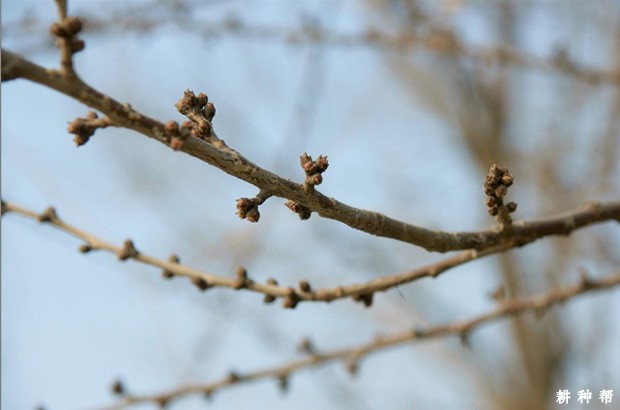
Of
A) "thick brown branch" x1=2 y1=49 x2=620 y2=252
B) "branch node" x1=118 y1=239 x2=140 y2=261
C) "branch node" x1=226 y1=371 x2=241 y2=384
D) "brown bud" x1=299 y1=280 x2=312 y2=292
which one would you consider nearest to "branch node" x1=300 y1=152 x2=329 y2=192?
"thick brown branch" x1=2 y1=49 x2=620 y2=252

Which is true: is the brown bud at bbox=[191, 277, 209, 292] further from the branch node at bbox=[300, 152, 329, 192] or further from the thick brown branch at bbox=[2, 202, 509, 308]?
the branch node at bbox=[300, 152, 329, 192]

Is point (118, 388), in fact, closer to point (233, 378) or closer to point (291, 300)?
point (233, 378)

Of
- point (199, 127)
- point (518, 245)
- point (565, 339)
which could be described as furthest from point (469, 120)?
point (199, 127)

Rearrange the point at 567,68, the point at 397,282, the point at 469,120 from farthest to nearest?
the point at 469,120 → the point at 567,68 → the point at 397,282

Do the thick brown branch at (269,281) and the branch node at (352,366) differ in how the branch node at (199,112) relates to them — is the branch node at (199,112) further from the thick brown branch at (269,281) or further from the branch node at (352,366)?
the branch node at (352,366)

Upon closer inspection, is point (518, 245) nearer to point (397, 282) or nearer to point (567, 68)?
point (397, 282)
